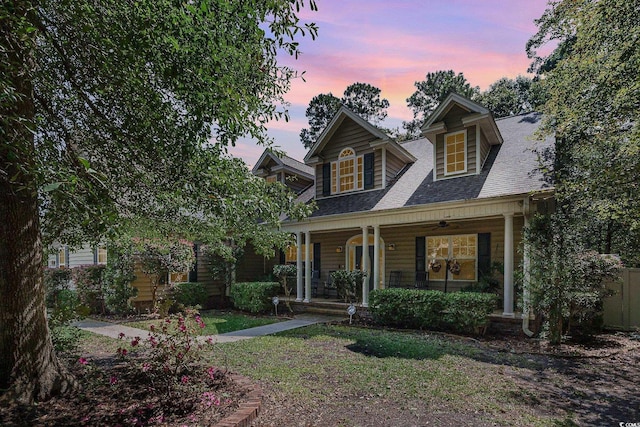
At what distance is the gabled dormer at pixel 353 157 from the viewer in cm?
1186

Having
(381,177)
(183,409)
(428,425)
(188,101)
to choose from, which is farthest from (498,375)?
(381,177)

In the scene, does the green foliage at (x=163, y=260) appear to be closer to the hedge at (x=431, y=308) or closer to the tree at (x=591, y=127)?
the hedge at (x=431, y=308)

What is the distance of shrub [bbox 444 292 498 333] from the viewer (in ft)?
25.6

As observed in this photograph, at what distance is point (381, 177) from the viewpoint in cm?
1181

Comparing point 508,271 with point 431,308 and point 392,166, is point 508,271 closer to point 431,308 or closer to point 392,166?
point 431,308

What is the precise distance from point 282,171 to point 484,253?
8.09 metres

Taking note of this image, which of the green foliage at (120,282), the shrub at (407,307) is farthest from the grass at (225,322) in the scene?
the shrub at (407,307)

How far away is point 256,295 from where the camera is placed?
11.7m

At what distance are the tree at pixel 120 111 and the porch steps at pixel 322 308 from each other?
695 centimetres

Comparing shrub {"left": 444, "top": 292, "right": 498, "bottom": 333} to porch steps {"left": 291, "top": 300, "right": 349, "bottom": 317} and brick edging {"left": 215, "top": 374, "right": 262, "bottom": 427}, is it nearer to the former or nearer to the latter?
porch steps {"left": 291, "top": 300, "right": 349, "bottom": 317}

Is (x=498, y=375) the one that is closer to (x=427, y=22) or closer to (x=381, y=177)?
(x=427, y=22)

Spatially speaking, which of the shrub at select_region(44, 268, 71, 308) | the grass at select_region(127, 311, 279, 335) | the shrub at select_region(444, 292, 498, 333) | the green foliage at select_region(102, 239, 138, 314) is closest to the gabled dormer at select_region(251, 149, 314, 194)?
the grass at select_region(127, 311, 279, 335)

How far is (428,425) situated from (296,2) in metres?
4.51

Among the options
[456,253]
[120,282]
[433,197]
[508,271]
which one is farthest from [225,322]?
[508,271]
